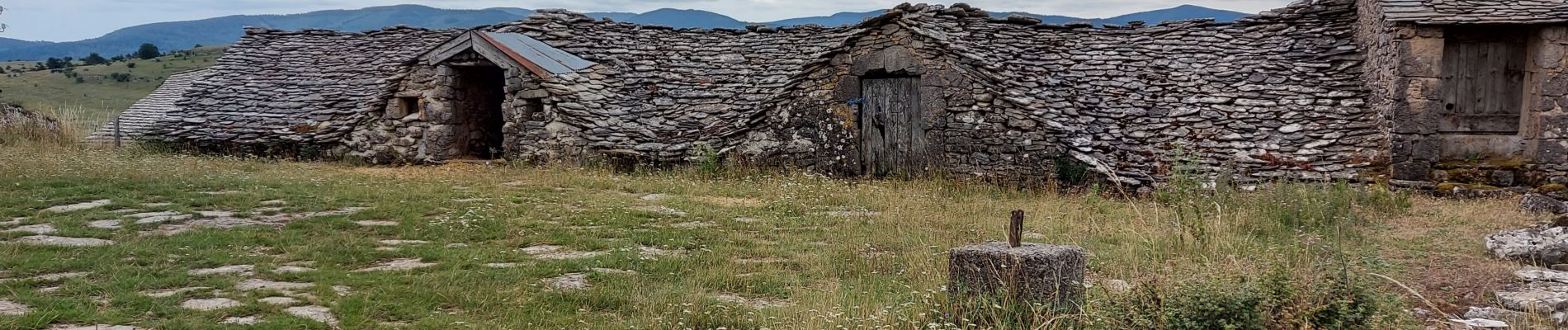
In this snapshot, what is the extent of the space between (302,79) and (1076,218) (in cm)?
1380

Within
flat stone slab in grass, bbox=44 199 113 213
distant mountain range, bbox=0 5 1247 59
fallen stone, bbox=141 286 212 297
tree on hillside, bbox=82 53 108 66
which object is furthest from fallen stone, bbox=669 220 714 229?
distant mountain range, bbox=0 5 1247 59

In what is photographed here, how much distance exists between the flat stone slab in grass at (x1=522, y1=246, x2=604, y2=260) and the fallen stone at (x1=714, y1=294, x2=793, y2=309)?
4.69 feet

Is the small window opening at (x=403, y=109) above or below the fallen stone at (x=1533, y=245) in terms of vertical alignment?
above

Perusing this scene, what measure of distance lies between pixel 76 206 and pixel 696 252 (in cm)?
549

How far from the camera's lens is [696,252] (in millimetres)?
6871

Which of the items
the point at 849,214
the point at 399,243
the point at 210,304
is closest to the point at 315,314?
the point at 210,304

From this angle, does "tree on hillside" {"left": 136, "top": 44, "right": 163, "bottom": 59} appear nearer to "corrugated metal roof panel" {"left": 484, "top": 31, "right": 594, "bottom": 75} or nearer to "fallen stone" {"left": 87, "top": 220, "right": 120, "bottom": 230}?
"corrugated metal roof panel" {"left": 484, "top": 31, "right": 594, "bottom": 75}

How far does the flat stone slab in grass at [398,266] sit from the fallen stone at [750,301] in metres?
2.04

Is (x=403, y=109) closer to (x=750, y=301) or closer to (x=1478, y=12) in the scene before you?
(x=750, y=301)

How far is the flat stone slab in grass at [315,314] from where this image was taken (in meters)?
4.78

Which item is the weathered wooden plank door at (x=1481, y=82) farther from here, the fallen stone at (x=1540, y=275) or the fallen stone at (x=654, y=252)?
the fallen stone at (x=654, y=252)

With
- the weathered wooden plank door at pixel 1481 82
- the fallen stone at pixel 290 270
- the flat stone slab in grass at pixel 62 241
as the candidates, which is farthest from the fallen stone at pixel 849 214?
the weathered wooden plank door at pixel 1481 82

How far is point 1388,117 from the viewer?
11414mm

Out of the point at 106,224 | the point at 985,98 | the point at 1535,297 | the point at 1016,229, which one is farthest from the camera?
the point at 985,98
